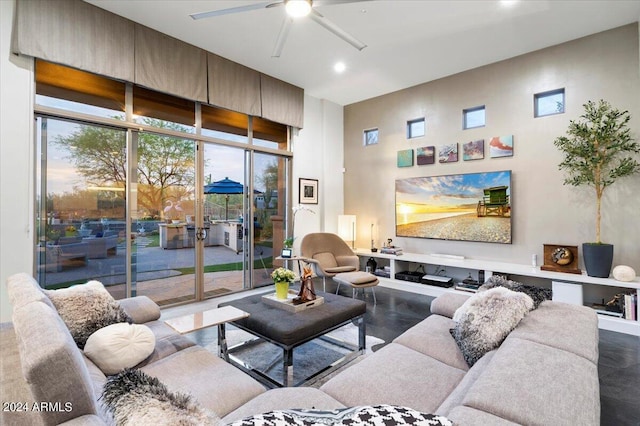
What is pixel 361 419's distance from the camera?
2.74 ft

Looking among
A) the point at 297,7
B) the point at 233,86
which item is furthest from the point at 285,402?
the point at 233,86

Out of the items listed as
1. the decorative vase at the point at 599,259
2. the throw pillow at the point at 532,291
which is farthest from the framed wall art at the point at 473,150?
the throw pillow at the point at 532,291

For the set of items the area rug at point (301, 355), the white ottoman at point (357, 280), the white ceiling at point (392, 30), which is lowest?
the area rug at point (301, 355)

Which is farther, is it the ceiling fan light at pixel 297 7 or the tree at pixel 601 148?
the tree at pixel 601 148

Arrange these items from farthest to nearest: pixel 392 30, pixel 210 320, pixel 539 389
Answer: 1. pixel 392 30
2. pixel 210 320
3. pixel 539 389

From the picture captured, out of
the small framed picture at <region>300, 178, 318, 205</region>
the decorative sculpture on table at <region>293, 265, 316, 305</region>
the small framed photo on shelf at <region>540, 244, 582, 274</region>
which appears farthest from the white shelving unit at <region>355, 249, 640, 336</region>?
the decorative sculpture on table at <region>293, 265, 316, 305</region>

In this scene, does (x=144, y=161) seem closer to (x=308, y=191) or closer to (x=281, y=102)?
(x=281, y=102)

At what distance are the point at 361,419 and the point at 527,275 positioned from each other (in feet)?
13.3

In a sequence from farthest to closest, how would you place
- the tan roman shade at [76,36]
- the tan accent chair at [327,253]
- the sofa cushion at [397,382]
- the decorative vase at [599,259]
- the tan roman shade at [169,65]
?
the tan accent chair at [327,253], the tan roman shade at [169,65], the decorative vase at [599,259], the tan roman shade at [76,36], the sofa cushion at [397,382]

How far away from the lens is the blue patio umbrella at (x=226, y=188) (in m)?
4.69

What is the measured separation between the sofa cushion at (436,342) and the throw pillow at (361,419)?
47.0 inches

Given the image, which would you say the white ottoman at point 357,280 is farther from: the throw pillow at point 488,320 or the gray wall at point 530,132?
the throw pillow at point 488,320

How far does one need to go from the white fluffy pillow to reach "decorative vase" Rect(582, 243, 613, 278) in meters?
4.52

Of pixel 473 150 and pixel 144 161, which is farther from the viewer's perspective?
pixel 473 150
